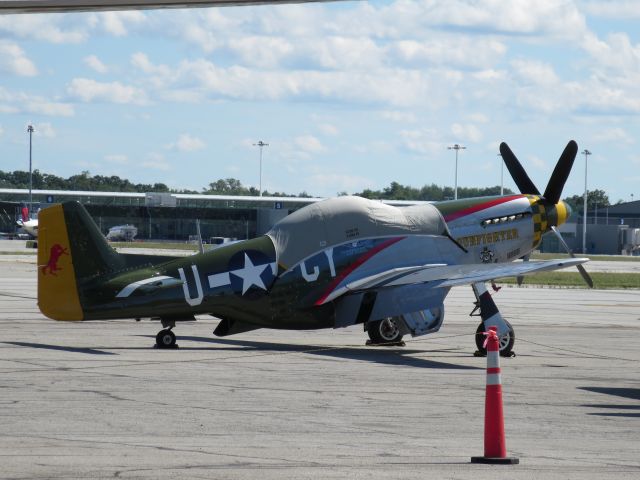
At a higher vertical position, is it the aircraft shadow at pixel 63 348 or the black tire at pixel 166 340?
the black tire at pixel 166 340

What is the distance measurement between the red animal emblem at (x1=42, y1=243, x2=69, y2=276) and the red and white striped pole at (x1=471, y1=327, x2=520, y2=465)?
10.4 m

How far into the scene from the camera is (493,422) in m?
10.5

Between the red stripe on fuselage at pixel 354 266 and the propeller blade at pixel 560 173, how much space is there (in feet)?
14.9

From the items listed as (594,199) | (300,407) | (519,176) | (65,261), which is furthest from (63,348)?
(594,199)

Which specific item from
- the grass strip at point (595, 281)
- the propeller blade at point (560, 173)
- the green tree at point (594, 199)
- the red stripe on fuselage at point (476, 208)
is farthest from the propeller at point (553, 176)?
the green tree at point (594, 199)

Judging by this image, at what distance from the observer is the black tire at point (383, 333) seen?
71.6ft

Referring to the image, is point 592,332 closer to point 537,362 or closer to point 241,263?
point 537,362

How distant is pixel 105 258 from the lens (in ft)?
65.0

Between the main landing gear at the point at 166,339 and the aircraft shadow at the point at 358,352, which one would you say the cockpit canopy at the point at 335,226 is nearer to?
the aircraft shadow at the point at 358,352

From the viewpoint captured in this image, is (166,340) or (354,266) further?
(354,266)

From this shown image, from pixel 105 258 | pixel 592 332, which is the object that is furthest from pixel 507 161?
pixel 105 258

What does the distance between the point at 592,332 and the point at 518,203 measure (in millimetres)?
4952

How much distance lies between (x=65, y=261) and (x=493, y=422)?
10881 mm

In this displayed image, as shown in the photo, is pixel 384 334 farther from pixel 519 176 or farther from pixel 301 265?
pixel 519 176
